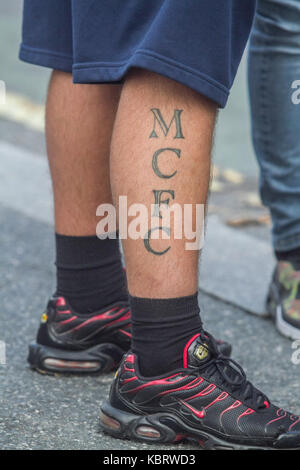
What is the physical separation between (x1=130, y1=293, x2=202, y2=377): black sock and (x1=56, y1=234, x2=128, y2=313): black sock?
11.5 inches

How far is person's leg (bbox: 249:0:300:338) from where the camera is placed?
2.01 meters

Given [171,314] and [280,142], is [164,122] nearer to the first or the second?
[171,314]

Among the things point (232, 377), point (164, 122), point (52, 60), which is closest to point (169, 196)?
point (164, 122)

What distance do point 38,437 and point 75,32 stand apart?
0.77 meters

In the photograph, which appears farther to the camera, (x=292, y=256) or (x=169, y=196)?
(x=292, y=256)

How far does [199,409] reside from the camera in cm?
142

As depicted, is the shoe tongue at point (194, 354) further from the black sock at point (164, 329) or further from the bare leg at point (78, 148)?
the bare leg at point (78, 148)


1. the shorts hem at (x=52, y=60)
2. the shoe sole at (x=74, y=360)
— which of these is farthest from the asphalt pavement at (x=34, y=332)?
the shorts hem at (x=52, y=60)

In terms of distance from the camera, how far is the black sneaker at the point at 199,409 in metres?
1.41

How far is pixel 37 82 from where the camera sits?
5594mm

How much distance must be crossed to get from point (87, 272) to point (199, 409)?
451mm

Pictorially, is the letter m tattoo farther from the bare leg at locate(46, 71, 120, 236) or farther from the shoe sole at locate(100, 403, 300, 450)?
the shoe sole at locate(100, 403, 300, 450)

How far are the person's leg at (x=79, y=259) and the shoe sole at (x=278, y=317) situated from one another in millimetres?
500
